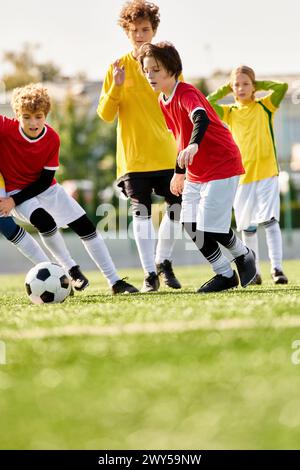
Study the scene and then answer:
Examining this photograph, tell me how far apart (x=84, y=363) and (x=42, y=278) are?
2771mm

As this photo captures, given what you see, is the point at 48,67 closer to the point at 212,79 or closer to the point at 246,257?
the point at 212,79

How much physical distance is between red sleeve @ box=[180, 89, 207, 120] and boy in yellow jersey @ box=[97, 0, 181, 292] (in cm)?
95

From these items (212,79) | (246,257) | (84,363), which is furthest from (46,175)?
(212,79)

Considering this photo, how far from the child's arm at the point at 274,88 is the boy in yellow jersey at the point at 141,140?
1.31m

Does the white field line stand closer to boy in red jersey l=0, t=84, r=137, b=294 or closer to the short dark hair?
the short dark hair

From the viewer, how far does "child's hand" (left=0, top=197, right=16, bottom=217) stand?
655cm

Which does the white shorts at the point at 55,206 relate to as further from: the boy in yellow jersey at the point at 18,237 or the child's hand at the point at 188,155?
the child's hand at the point at 188,155

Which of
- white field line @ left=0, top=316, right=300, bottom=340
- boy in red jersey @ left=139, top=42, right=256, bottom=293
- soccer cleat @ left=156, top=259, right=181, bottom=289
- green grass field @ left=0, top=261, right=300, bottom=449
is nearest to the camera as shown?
green grass field @ left=0, top=261, right=300, bottom=449

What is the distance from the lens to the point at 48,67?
64.9m

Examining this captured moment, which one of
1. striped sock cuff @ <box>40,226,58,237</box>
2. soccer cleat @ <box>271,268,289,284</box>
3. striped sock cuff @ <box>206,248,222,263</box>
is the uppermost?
striped sock cuff @ <box>40,226,58,237</box>

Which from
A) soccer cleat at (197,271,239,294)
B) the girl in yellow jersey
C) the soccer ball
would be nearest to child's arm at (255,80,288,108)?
the girl in yellow jersey

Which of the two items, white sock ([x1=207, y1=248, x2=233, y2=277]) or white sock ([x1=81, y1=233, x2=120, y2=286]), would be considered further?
white sock ([x1=81, y1=233, x2=120, y2=286])

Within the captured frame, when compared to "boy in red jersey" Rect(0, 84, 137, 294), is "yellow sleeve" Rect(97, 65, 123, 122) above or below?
above

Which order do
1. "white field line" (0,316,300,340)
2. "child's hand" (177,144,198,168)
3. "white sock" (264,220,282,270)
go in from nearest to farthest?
"white field line" (0,316,300,340)
"child's hand" (177,144,198,168)
"white sock" (264,220,282,270)
